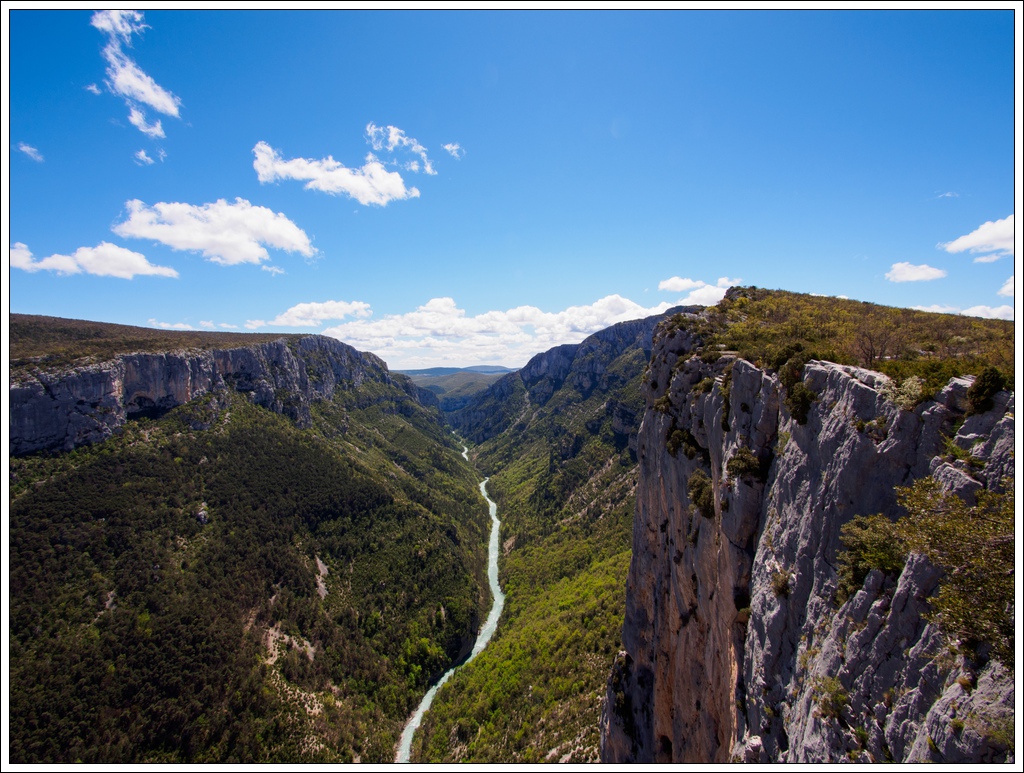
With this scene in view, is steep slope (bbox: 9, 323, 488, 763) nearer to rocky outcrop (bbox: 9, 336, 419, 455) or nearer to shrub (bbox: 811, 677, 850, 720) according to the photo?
rocky outcrop (bbox: 9, 336, 419, 455)

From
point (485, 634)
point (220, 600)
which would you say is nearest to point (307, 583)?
point (220, 600)

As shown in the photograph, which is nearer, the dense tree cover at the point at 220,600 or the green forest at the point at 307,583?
the green forest at the point at 307,583

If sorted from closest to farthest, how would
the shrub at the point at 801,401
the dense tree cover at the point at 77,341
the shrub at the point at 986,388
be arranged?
the shrub at the point at 986,388 → the shrub at the point at 801,401 → the dense tree cover at the point at 77,341

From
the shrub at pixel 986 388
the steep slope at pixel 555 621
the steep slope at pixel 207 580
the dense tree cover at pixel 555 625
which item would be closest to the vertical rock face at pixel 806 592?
the shrub at pixel 986 388

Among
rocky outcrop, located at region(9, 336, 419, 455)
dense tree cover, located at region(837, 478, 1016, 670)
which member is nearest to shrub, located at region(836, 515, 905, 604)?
dense tree cover, located at region(837, 478, 1016, 670)

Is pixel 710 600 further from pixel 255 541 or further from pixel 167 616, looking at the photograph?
pixel 255 541

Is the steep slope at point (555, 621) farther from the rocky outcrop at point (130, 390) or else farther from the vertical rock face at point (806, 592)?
the rocky outcrop at point (130, 390)
